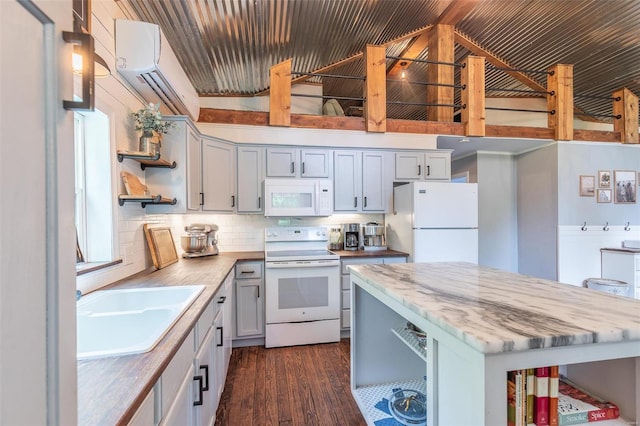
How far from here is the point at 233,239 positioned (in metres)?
Result: 3.42

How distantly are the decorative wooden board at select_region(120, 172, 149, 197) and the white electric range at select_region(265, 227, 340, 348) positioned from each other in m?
1.31

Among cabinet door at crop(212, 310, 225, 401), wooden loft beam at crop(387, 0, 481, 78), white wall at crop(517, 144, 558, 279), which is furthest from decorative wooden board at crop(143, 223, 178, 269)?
white wall at crop(517, 144, 558, 279)

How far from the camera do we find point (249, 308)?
2863 millimetres

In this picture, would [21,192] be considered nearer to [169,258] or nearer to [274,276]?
[169,258]

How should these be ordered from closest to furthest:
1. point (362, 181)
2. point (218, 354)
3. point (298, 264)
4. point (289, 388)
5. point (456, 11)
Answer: point (218, 354), point (289, 388), point (298, 264), point (456, 11), point (362, 181)

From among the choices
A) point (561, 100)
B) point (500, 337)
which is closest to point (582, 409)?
point (500, 337)

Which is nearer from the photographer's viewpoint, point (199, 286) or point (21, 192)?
point (21, 192)

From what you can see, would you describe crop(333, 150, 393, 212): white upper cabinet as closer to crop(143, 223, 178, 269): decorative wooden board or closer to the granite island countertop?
crop(143, 223, 178, 269): decorative wooden board

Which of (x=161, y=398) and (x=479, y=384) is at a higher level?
(x=479, y=384)

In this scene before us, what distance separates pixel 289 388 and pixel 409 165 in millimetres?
2819

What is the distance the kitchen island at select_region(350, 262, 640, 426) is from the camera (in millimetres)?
721

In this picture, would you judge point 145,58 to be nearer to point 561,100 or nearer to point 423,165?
point 423,165

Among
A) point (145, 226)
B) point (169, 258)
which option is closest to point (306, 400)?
point (169, 258)

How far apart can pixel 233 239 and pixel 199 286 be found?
1785mm
